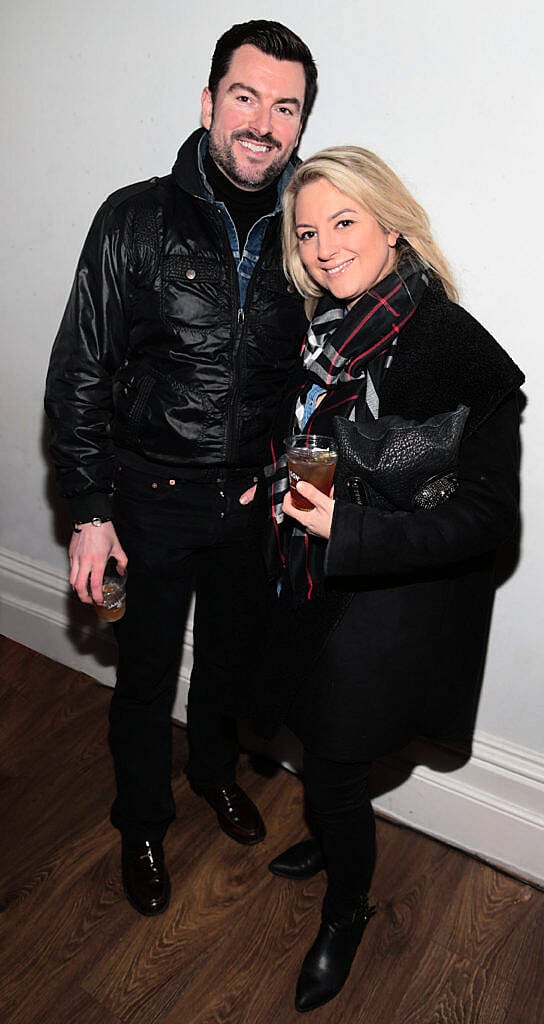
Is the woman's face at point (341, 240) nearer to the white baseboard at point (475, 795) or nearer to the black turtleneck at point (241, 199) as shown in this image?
the black turtleneck at point (241, 199)

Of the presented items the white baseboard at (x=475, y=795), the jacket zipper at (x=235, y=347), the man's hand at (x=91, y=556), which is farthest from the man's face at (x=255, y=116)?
the white baseboard at (x=475, y=795)

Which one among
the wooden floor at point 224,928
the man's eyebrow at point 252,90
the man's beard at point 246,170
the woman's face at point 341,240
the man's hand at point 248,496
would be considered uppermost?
the man's eyebrow at point 252,90

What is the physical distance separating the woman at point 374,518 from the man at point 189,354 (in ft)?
0.47

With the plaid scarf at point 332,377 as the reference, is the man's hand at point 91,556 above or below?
below

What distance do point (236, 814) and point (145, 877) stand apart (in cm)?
33

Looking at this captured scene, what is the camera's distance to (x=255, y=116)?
5.93ft

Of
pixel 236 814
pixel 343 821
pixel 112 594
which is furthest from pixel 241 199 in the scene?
pixel 236 814

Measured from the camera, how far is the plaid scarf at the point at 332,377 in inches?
63.9

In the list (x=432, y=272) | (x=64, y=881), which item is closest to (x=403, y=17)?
(x=432, y=272)

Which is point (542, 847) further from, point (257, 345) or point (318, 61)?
point (318, 61)

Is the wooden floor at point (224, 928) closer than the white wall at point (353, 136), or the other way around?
the white wall at point (353, 136)

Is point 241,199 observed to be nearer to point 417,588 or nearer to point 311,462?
point 311,462

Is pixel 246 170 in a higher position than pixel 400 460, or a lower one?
higher

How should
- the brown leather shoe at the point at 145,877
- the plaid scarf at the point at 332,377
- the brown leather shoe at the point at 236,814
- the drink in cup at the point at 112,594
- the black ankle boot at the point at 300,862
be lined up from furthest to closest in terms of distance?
1. the brown leather shoe at the point at 236,814
2. the black ankle boot at the point at 300,862
3. the brown leather shoe at the point at 145,877
4. the drink in cup at the point at 112,594
5. the plaid scarf at the point at 332,377
